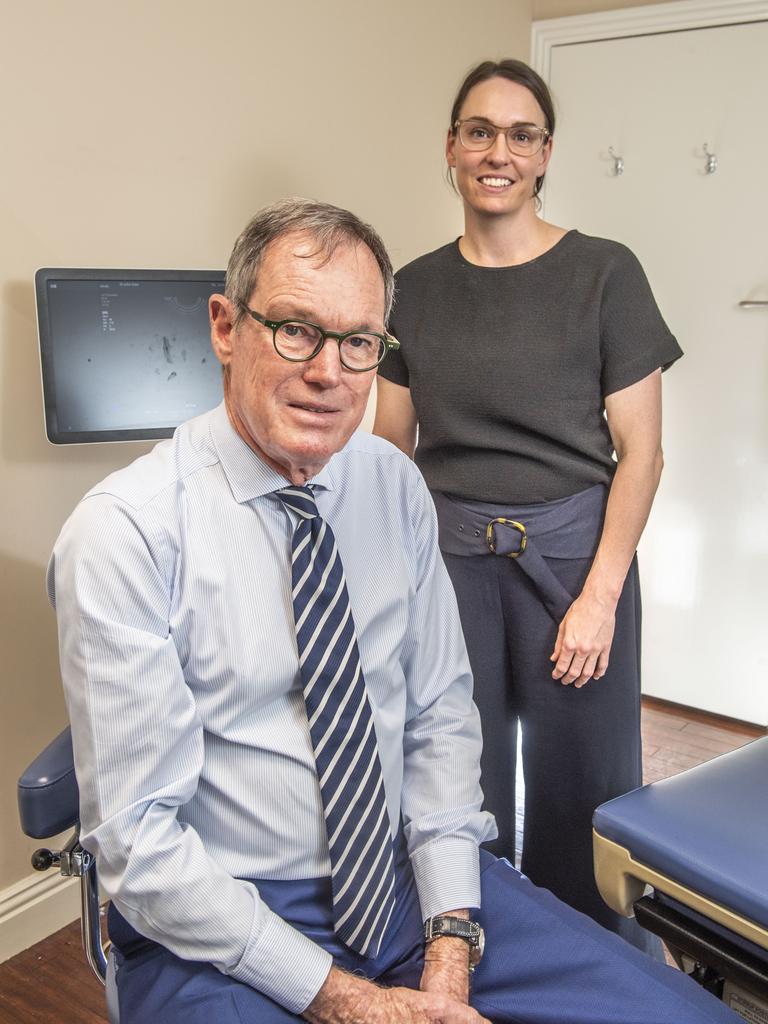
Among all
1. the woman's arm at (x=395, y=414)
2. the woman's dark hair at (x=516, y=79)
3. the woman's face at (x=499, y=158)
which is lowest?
the woman's arm at (x=395, y=414)

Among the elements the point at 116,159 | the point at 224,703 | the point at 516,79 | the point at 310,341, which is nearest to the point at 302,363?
the point at 310,341

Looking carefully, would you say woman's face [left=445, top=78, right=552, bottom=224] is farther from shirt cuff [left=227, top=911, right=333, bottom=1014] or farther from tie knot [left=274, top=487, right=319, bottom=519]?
shirt cuff [left=227, top=911, right=333, bottom=1014]

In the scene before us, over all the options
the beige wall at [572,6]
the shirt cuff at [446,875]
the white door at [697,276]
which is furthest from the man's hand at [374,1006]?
the beige wall at [572,6]

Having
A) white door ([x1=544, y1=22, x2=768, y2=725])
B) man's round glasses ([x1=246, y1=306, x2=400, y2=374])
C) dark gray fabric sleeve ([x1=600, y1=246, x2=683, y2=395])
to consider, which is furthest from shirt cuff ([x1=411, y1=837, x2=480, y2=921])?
white door ([x1=544, y1=22, x2=768, y2=725])

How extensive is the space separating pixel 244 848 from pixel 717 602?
7.38ft

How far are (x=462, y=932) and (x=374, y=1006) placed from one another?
0.46 ft

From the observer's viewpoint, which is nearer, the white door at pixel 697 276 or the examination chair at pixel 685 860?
the examination chair at pixel 685 860

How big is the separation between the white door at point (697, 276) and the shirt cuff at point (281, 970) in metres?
2.27

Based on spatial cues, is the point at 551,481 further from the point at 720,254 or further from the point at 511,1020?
the point at 720,254

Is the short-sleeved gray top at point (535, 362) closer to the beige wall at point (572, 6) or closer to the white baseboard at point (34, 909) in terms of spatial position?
the white baseboard at point (34, 909)

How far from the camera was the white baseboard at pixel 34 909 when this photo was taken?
1.91 meters

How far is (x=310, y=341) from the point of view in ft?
3.46

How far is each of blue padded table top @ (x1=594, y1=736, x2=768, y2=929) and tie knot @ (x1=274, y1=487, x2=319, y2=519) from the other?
0.52m

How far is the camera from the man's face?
1035mm
